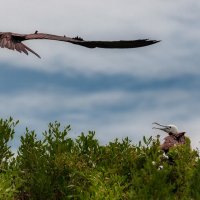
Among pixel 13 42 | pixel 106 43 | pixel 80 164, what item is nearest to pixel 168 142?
pixel 80 164

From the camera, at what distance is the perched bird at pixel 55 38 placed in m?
9.41

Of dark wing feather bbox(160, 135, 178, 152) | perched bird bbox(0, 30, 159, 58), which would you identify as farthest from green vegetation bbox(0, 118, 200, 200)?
perched bird bbox(0, 30, 159, 58)

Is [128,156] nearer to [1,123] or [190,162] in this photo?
[190,162]

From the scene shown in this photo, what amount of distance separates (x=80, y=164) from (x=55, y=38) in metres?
6.26

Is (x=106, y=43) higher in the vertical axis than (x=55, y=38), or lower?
lower

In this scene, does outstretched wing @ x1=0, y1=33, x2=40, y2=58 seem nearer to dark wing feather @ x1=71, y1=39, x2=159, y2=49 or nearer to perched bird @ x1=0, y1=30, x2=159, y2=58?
perched bird @ x1=0, y1=30, x2=159, y2=58

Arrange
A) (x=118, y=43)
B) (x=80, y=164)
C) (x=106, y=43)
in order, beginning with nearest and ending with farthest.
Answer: (x=118, y=43)
(x=106, y=43)
(x=80, y=164)

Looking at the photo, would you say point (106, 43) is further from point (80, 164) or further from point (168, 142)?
point (168, 142)

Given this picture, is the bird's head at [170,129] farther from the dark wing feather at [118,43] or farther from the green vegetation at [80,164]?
the dark wing feather at [118,43]

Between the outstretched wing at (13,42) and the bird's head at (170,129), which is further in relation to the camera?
the bird's head at (170,129)

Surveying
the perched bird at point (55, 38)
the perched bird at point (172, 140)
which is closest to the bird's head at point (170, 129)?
the perched bird at point (172, 140)

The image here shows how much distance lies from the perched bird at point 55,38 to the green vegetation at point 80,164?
487 cm

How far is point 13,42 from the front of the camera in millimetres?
9930

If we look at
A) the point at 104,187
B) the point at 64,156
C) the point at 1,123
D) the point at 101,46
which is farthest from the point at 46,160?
the point at 101,46
